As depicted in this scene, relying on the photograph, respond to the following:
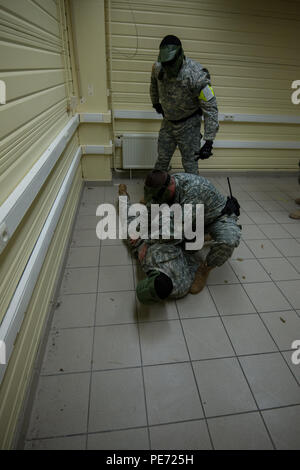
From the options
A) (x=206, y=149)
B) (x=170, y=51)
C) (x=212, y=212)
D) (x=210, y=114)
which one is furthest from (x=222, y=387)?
(x=170, y=51)

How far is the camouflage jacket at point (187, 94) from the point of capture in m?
2.65

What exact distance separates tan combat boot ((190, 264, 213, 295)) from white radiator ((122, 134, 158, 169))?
2.27m

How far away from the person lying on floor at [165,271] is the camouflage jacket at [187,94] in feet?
4.78

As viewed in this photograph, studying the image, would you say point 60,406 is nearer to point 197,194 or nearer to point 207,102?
point 197,194

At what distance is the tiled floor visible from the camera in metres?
1.38

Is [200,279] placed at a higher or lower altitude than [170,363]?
higher

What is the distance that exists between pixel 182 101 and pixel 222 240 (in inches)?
65.1

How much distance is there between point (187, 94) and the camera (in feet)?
9.04

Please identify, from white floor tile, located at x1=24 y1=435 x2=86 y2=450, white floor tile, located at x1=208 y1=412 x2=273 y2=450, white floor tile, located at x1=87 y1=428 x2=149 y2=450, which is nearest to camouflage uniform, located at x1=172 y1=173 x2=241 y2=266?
white floor tile, located at x1=208 y1=412 x2=273 y2=450

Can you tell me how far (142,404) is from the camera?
147 centimetres

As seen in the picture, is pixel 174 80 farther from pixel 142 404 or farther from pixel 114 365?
pixel 142 404

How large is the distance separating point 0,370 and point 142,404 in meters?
0.80

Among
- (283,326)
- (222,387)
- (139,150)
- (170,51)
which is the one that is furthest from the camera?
(139,150)

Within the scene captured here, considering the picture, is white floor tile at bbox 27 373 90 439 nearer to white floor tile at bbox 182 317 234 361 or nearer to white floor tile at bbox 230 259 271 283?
white floor tile at bbox 182 317 234 361
